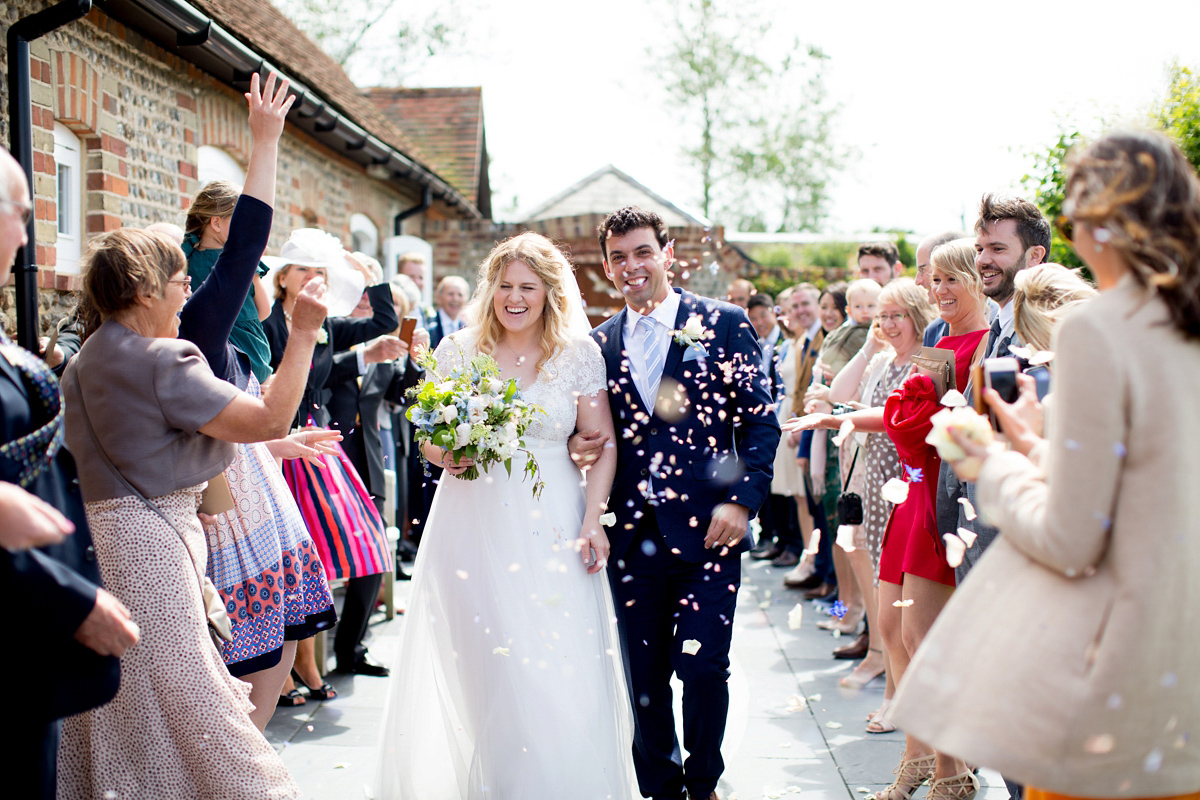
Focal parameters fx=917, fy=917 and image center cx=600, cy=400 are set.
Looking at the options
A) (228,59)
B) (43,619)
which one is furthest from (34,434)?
(228,59)

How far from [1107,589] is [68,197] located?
236 inches

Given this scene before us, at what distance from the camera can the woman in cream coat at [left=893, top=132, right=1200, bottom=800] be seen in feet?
5.60

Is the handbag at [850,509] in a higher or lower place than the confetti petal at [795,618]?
higher

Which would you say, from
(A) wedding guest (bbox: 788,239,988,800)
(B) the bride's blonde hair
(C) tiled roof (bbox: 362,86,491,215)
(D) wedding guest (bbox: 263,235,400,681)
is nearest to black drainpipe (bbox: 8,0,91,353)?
(D) wedding guest (bbox: 263,235,400,681)

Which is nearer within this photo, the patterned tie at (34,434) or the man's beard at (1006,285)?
the patterned tie at (34,434)

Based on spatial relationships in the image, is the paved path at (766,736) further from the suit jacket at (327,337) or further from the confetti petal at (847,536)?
the suit jacket at (327,337)

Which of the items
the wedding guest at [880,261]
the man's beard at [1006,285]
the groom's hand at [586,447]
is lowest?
the groom's hand at [586,447]

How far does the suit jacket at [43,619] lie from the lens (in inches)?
75.4

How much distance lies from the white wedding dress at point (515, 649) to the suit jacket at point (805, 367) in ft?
13.3

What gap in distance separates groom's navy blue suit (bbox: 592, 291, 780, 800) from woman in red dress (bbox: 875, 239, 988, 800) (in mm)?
534

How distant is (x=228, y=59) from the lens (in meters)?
6.83

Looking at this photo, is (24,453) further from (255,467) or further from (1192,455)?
(1192,455)

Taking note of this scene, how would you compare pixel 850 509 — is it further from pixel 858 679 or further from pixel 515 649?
pixel 515 649

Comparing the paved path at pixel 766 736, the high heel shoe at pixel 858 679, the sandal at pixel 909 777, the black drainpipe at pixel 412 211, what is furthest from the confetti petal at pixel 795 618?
the black drainpipe at pixel 412 211
